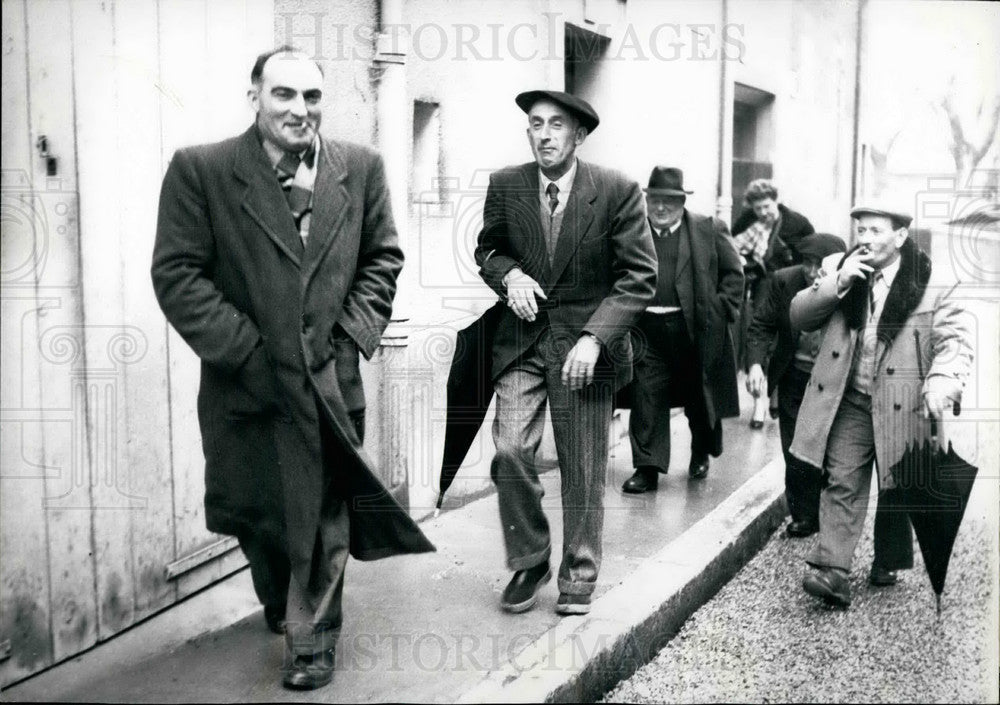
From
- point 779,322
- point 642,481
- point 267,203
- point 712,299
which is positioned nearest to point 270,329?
point 267,203

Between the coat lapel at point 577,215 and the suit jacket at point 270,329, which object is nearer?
the suit jacket at point 270,329

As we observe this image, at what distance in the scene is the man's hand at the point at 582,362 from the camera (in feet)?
14.1

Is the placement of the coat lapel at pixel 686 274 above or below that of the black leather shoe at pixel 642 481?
above

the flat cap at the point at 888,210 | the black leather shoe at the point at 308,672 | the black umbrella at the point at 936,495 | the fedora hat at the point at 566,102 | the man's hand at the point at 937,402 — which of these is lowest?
the black leather shoe at the point at 308,672

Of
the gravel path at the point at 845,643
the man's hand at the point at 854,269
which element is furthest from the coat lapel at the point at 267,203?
the man's hand at the point at 854,269

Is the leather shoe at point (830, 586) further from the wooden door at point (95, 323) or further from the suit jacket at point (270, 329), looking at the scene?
the wooden door at point (95, 323)

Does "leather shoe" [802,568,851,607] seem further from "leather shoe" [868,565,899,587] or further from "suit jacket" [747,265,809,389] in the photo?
"suit jacket" [747,265,809,389]

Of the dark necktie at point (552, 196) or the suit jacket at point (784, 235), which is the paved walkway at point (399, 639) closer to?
the dark necktie at point (552, 196)

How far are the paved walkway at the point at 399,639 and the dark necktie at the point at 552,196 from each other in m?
1.58

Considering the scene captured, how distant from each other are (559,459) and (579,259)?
0.80 metres

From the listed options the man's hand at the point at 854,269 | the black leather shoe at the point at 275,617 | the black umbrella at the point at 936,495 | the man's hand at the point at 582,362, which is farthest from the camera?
the man's hand at the point at 854,269

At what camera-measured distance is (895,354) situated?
192 inches

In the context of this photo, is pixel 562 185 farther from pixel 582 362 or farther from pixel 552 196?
pixel 582 362

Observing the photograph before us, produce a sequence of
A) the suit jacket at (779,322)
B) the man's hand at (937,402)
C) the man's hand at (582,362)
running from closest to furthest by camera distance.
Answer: the man's hand at (582,362)
the man's hand at (937,402)
the suit jacket at (779,322)
